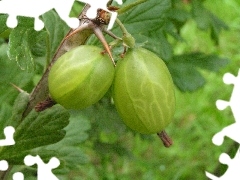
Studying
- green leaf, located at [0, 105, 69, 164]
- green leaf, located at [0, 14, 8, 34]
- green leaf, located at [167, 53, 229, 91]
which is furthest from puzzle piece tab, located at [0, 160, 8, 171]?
green leaf, located at [167, 53, 229, 91]

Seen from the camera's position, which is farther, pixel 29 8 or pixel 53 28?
pixel 53 28

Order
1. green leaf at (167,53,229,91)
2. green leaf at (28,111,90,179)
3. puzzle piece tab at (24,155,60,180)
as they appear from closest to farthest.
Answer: puzzle piece tab at (24,155,60,180)
green leaf at (28,111,90,179)
green leaf at (167,53,229,91)

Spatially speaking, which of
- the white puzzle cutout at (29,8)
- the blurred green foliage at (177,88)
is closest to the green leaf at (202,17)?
the blurred green foliage at (177,88)

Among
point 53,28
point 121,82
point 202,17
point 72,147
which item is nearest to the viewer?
point 121,82

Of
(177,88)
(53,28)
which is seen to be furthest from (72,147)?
(177,88)

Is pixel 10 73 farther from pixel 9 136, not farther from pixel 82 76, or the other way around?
pixel 82 76

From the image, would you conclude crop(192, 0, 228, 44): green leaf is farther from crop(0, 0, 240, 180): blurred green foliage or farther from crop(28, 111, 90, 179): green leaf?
crop(28, 111, 90, 179): green leaf

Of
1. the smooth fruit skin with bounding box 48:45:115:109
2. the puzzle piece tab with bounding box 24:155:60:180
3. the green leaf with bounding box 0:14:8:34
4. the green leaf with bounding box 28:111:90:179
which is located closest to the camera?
the smooth fruit skin with bounding box 48:45:115:109

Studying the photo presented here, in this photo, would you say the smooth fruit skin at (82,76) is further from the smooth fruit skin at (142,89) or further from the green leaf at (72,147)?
the green leaf at (72,147)
